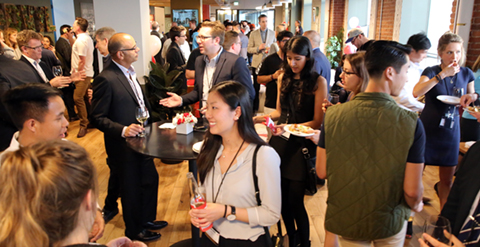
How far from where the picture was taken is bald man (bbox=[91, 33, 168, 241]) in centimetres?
274

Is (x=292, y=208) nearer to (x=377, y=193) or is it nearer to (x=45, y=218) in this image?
(x=377, y=193)

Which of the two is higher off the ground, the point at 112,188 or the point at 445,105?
the point at 445,105

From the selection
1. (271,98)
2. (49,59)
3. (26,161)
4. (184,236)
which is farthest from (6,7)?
(26,161)

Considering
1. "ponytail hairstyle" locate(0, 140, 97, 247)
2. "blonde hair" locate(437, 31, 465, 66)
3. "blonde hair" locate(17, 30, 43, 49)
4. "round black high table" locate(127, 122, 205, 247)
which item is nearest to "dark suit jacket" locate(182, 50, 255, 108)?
"round black high table" locate(127, 122, 205, 247)

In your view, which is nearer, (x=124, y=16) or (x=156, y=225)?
(x=156, y=225)

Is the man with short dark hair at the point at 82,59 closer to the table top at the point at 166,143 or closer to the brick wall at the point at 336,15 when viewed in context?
the table top at the point at 166,143

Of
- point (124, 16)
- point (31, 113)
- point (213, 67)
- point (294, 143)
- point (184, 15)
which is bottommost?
point (294, 143)

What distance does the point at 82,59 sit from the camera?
234 inches

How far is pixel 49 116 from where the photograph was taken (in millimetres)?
1857

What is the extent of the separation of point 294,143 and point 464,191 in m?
1.31

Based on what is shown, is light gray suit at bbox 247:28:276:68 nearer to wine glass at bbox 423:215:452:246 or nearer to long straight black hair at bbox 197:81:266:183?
long straight black hair at bbox 197:81:266:183

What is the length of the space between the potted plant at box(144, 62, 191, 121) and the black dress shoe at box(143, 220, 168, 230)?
1.63 meters

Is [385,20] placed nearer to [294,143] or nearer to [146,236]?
[294,143]

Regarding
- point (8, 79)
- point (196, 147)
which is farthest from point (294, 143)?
point (8, 79)
